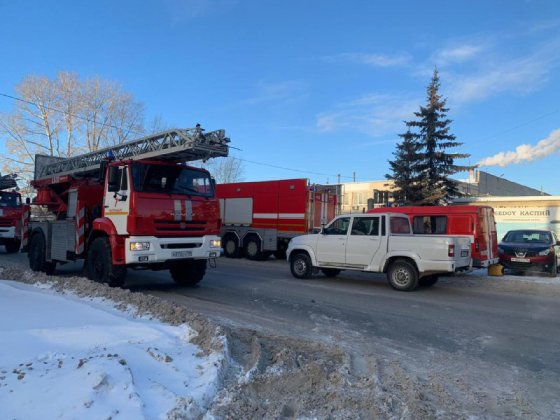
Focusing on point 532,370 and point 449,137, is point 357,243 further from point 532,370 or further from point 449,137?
point 449,137

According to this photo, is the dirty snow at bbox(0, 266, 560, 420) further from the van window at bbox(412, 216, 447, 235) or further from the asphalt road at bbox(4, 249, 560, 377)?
the van window at bbox(412, 216, 447, 235)

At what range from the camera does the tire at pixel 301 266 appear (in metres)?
12.8

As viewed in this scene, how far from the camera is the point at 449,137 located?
30.8 meters

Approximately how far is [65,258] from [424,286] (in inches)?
367

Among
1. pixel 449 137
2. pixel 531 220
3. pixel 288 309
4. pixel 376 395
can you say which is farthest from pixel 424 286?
pixel 449 137

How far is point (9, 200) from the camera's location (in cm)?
2083

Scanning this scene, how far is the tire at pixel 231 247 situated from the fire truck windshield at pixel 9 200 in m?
10.0

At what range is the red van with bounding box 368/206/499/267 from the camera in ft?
44.1

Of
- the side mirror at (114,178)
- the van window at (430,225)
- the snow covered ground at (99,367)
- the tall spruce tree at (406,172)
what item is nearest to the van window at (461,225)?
the van window at (430,225)

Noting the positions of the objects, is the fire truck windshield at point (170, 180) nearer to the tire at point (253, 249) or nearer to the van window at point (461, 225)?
the van window at point (461, 225)

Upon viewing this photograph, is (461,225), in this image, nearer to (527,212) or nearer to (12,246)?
(527,212)

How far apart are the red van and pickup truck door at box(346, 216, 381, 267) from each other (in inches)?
145

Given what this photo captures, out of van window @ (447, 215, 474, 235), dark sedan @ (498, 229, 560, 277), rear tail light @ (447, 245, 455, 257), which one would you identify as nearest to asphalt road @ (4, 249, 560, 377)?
rear tail light @ (447, 245, 455, 257)

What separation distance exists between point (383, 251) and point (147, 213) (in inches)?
230
